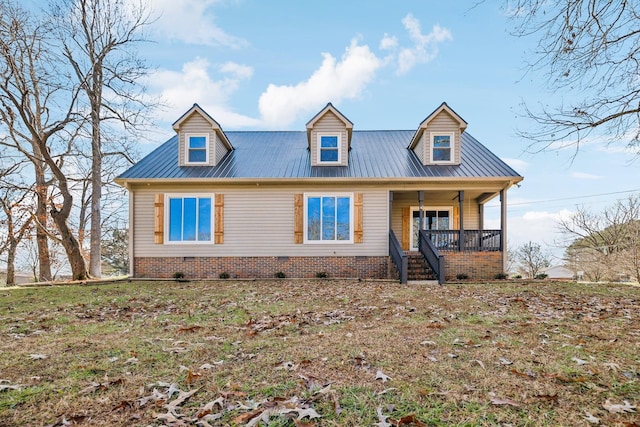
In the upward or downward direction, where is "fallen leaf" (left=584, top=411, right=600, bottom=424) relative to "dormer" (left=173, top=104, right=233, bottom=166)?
downward

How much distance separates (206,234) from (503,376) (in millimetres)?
11727

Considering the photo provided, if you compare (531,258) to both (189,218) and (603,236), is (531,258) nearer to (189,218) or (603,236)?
(603,236)

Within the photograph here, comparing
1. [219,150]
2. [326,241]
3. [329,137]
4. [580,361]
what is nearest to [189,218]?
[219,150]

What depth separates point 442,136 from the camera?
14.4m

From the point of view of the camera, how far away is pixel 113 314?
716cm

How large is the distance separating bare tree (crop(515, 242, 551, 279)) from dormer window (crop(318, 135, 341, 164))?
75.5ft

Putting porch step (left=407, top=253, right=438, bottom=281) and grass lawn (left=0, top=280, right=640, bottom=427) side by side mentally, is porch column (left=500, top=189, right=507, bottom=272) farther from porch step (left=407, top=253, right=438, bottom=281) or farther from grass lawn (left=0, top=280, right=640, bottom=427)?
grass lawn (left=0, top=280, right=640, bottom=427)

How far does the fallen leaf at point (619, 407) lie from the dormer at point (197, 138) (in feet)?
44.6

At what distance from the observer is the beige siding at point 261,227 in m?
13.4

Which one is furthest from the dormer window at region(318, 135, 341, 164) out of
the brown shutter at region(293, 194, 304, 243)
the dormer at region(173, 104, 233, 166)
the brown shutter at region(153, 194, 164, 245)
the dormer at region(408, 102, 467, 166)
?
the brown shutter at region(153, 194, 164, 245)

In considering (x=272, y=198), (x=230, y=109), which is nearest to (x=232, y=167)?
(x=272, y=198)

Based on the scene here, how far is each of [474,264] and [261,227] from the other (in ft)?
26.3

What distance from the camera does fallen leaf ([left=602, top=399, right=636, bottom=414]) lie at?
9.22ft

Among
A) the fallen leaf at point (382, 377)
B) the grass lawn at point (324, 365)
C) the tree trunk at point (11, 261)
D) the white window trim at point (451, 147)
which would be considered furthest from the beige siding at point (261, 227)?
the tree trunk at point (11, 261)
